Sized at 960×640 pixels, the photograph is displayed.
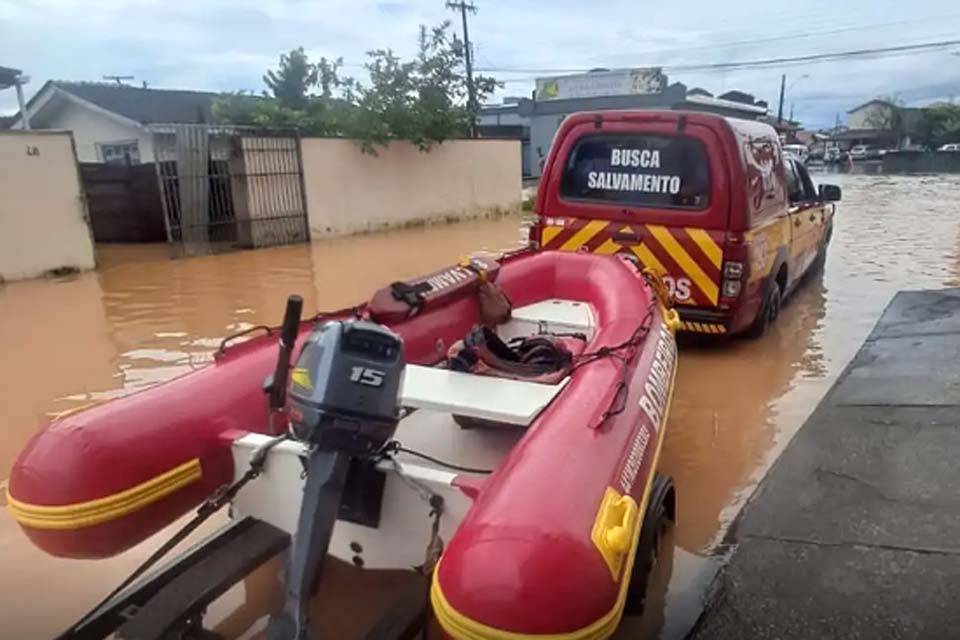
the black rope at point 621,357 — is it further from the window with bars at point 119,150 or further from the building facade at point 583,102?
the building facade at point 583,102

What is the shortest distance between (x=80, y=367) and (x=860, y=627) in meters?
5.46

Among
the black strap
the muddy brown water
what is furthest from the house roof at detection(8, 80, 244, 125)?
the black strap

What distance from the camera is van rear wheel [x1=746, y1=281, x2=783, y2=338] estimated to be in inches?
235

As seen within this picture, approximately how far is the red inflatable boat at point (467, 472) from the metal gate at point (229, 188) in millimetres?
9542

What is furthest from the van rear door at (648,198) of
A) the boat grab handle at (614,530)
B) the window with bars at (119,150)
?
the window with bars at (119,150)

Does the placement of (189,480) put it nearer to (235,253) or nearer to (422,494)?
(422,494)

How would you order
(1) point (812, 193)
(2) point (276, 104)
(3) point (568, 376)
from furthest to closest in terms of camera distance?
1. (2) point (276, 104)
2. (1) point (812, 193)
3. (3) point (568, 376)

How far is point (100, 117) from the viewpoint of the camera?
20.0m

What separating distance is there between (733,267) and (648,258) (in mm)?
595

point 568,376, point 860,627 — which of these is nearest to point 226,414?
point 568,376

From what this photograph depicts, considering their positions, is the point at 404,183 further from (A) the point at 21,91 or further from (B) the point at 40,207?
(A) the point at 21,91

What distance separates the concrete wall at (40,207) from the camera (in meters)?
9.65

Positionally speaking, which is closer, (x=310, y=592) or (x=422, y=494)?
(x=310, y=592)

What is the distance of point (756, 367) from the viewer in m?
5.51
